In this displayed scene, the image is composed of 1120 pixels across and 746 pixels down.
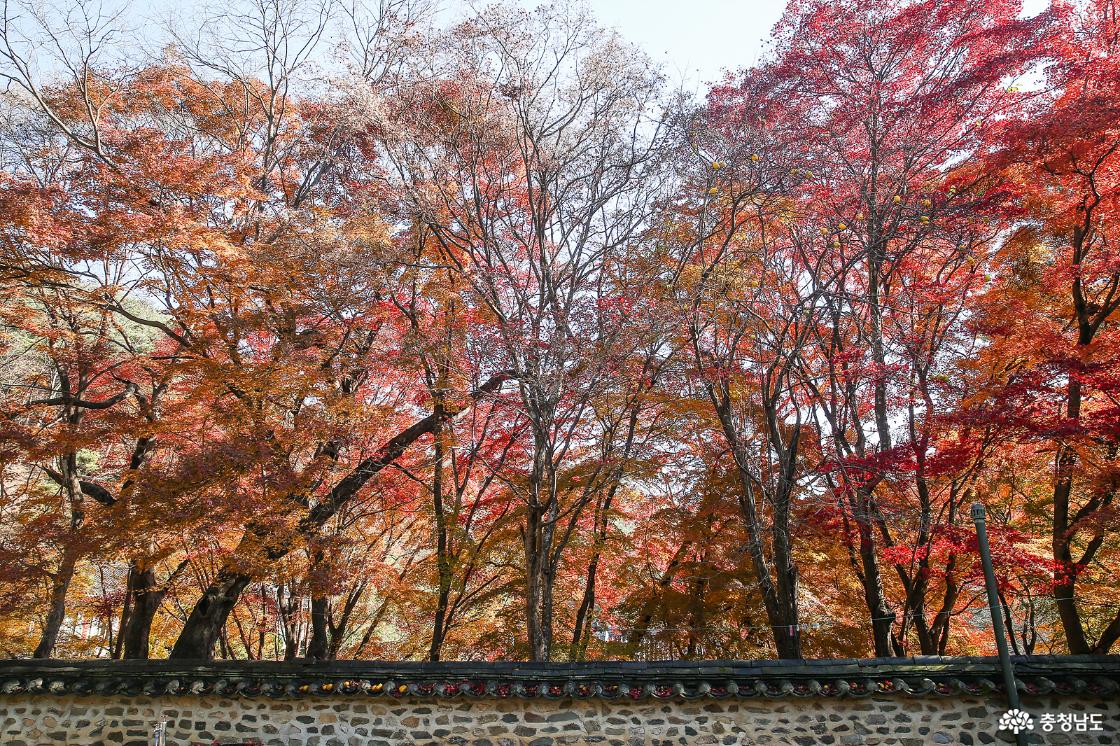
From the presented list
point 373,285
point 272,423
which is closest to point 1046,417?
point 373,285

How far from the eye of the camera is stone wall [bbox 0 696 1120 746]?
21.0 ft

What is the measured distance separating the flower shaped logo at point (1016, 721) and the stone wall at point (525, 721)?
88 millimetres

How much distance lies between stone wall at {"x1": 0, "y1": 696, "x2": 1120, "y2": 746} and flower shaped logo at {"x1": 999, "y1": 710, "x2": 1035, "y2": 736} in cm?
9

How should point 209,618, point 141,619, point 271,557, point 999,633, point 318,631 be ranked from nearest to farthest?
point 999,633, point 271,557, point 209,618, point 141,619, point 318,631

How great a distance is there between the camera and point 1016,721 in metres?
6.03

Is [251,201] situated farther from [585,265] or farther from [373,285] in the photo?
[585,265]

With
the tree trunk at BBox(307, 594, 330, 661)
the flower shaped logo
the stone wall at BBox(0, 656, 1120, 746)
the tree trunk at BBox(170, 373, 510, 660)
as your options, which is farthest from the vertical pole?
the tree trunk at BBox(307, 594, 330, 661)

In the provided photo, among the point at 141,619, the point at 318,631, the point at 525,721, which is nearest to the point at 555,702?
the point at 525,721

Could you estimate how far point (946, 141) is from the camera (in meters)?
9.82

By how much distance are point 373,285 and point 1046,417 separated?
8.65m

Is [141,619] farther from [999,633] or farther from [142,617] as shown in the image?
[999,633]

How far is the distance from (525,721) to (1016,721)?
173 inches

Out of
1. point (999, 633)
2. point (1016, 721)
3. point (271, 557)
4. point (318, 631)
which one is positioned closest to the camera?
point (999, 633)

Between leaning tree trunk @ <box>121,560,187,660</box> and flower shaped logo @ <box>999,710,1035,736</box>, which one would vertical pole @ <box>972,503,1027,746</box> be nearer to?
flower shaped logo @ <box>999,710,1035,736</box>
